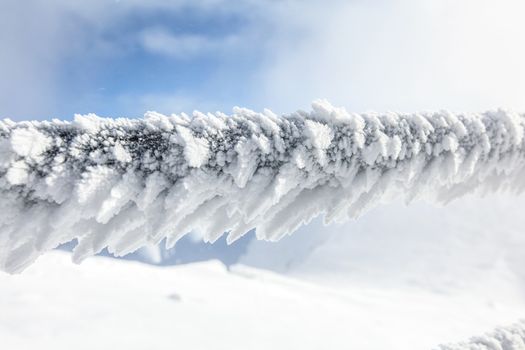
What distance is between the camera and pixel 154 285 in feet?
11.1

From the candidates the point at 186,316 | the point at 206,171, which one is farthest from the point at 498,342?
the point at 186,316

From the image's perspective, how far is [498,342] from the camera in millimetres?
848

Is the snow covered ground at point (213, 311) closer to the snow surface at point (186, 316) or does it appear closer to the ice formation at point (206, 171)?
the snow surface at point (186, 316)

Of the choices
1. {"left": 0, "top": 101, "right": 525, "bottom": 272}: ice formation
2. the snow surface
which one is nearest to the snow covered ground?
the snow surface

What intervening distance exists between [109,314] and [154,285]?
0.83 meters

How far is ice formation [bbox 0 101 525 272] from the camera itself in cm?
38

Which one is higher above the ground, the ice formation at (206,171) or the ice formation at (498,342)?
the ice formation at (206,171)

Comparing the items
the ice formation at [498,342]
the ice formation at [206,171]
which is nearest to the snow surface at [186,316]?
the ice formation at [498,342]

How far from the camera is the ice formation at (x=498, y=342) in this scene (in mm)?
843

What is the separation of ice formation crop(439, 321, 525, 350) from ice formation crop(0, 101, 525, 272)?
1.35 feet

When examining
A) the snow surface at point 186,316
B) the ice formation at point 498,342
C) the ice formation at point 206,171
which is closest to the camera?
the ice formation at point 206,171

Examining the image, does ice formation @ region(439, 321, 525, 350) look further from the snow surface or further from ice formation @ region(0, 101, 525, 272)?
the snow surface

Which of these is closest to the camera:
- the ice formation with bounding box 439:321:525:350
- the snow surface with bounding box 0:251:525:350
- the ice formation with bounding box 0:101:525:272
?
the ice formation with bounding box 0:101:525:272

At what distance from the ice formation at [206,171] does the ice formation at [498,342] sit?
0.41 meters
